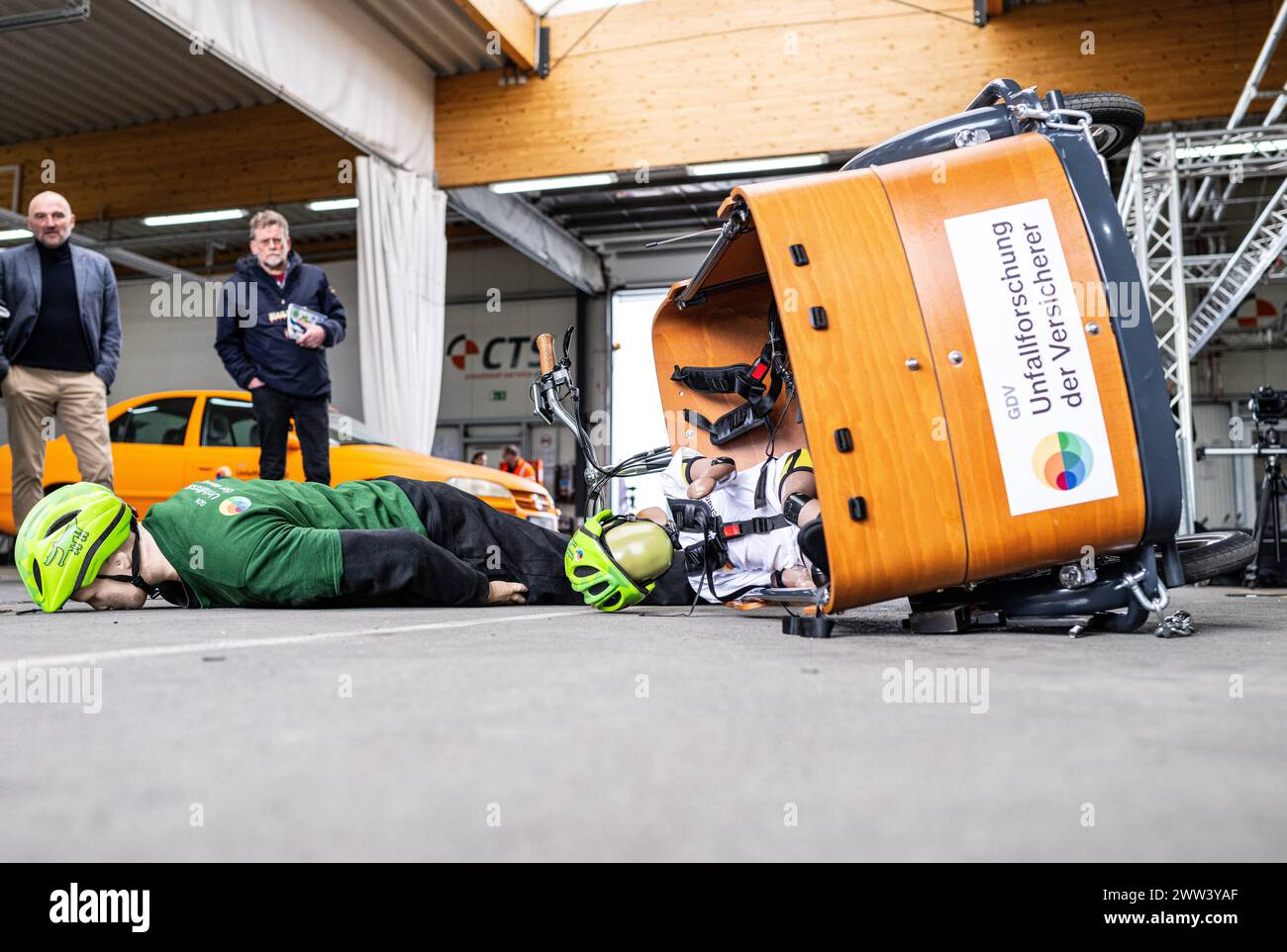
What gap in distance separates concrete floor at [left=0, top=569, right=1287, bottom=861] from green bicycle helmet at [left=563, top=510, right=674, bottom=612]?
4.34 feet

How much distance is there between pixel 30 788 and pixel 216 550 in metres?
2.27

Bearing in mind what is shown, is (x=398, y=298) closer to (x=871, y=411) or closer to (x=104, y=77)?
(x=104, y=77)

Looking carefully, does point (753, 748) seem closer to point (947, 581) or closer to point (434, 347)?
point (947, 581)

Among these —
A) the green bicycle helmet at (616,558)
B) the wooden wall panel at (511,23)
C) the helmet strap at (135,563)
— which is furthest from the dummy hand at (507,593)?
the wooden wall panel at (511,23)

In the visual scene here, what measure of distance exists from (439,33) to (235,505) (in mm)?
8765

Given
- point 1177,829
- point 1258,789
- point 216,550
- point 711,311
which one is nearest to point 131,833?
point 1177,829

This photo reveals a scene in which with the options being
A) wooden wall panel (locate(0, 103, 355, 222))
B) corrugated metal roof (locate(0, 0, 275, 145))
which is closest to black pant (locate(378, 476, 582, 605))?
corrugated metal roof (locate(0, 0, 275, 145))

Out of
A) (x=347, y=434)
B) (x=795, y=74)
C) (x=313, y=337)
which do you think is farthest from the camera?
(x=795, y=74)

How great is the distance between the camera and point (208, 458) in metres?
6.96

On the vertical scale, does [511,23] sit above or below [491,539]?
above

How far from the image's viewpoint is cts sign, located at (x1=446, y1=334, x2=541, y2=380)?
55.8ft

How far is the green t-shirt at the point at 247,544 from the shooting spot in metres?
2.90

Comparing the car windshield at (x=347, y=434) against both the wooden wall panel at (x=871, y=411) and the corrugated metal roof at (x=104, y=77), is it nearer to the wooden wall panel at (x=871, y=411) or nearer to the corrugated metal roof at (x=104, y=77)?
the corrugated metal roof at (x=104, y=77)

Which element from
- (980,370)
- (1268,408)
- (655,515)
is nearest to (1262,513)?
(1268,408)
